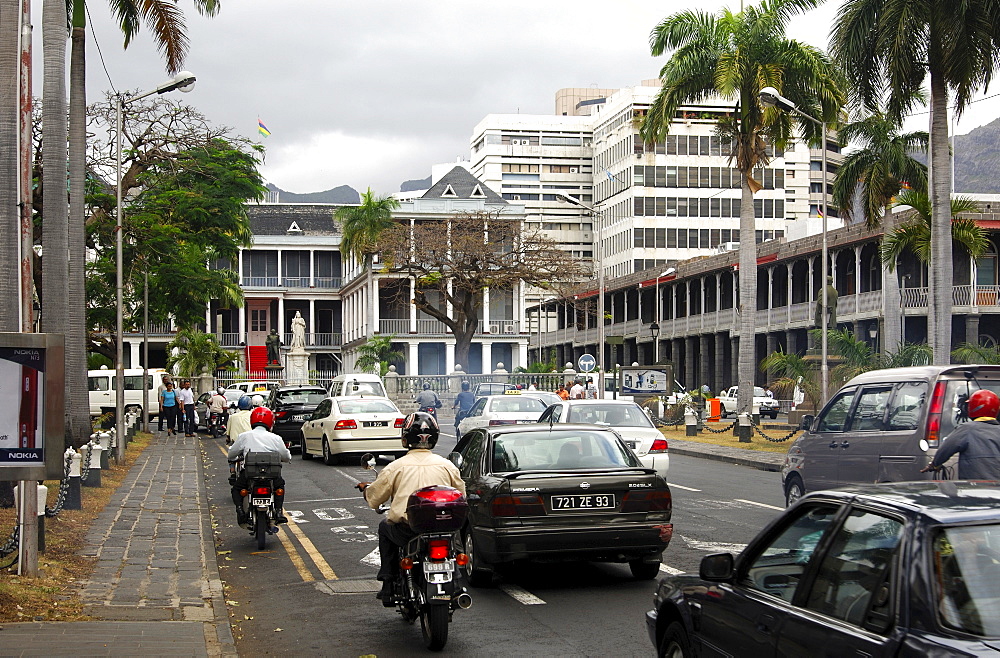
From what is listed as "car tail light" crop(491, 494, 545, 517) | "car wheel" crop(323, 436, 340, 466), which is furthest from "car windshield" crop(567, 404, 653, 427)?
"car tail light" crop(491, 494, 545, 517)

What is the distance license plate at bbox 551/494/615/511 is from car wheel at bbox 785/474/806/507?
4.71m

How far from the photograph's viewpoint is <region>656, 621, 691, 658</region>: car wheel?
5914mm

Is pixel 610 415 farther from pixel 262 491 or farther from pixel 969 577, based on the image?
pixel 969 577

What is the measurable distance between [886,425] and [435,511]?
636cm

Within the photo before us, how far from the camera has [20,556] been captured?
10.0m

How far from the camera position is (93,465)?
62.1 ft

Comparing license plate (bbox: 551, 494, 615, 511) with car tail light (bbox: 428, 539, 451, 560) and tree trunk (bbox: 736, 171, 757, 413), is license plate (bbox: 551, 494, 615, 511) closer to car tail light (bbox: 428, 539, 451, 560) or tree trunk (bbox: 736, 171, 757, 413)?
car tail light (bbox: 428, 539, 451, 560)

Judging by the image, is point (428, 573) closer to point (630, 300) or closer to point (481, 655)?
point (481, 655)

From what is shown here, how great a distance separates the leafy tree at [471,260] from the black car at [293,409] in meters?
26.3

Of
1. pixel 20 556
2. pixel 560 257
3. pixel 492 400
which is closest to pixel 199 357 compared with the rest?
pixel 560 257

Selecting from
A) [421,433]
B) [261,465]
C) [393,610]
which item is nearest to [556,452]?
[393,610]

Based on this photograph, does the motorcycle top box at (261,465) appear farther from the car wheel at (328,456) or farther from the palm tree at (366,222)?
the palm tree at (366,222)

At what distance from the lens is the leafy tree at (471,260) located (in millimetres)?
58625

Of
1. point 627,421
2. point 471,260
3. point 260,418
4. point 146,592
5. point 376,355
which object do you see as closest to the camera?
point 146,592
